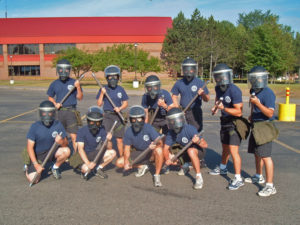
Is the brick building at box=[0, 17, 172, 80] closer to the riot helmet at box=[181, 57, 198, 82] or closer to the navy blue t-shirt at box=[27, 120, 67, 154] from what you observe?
the riot helmet at box=[181, 57, 198, 82]

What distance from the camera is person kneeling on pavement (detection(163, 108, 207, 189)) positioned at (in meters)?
5.05

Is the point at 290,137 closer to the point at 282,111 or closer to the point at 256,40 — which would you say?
the point at 282,111

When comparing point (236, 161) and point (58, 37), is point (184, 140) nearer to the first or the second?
point (236, 161)

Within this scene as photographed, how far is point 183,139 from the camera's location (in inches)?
206

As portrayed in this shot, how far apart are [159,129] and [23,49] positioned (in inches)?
2321

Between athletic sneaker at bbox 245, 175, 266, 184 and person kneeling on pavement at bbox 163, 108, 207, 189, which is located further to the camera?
athletic sneaker at bbox 245, 175, 266, 184

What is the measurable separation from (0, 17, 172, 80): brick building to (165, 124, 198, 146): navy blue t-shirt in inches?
2015

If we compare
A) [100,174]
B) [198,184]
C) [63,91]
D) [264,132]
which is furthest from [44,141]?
[264,132]

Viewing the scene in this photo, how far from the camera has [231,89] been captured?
491 cm

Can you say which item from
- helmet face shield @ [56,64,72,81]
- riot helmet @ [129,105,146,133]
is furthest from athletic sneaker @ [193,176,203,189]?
helmet face shield @ [56,64,72,81]

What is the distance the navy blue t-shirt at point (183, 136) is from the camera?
5.19 metres

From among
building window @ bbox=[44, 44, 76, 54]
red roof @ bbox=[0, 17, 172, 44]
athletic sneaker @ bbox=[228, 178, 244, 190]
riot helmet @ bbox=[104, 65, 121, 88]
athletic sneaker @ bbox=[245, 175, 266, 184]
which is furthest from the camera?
building window @ bbox=[44, 44, 76, 54]

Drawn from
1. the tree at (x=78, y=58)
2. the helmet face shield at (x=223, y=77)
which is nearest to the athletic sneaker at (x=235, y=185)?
the helmet face shield at (x=223, y=77)

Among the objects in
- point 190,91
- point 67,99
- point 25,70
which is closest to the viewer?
point 190,91
